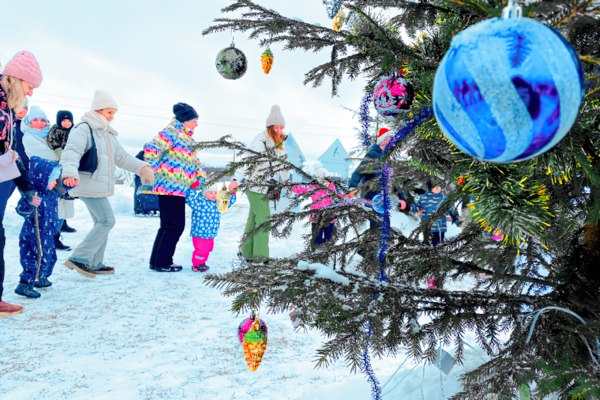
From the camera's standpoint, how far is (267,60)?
241 cm

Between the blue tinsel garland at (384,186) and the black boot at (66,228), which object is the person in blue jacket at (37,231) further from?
the black boot at (66,228)

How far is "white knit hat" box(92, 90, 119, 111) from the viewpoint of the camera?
4.70 meters

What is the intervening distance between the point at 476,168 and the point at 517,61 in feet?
1.90

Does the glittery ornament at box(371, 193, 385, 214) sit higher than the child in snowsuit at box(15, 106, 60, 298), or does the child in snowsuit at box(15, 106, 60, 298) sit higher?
the glittery ornament at box(371, 193, 385, 214)

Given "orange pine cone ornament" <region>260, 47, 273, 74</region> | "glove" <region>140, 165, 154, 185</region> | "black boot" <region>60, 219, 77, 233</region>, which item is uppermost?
"orange pine cone ornament" <region>260, 47, 273, 74</region>

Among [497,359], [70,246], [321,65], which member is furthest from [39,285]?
[497,359]

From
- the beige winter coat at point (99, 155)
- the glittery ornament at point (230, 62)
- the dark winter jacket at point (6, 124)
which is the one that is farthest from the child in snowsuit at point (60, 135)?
the glittery ornament at point (230, 62)

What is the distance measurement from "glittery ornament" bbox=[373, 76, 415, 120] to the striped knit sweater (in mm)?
3818

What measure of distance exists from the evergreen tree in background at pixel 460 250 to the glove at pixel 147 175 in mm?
3155

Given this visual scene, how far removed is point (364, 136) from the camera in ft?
6.02

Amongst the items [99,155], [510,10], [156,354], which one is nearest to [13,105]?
[99,155]

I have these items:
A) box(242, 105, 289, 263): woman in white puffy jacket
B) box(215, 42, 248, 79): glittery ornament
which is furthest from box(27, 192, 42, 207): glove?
box(215, 42, 248, 79): glittery ornament

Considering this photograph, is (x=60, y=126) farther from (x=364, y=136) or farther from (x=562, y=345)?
(x=562, y=345)

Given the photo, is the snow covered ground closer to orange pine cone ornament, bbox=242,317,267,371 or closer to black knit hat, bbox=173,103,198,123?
orange pine cone ornament, bbox=242,317,267,371
